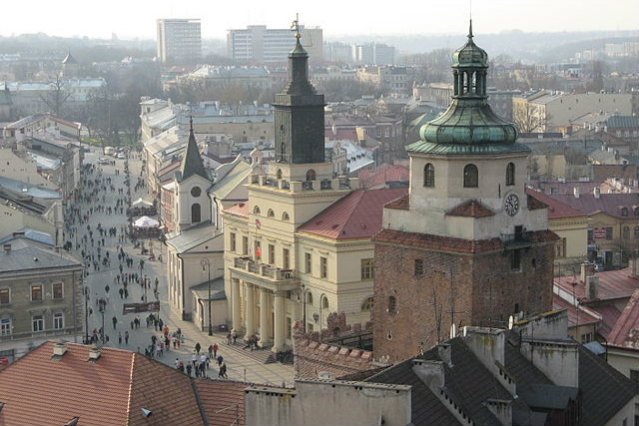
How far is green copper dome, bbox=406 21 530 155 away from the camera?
1655 inches

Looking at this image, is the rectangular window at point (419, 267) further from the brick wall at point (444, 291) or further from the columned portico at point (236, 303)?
the columned portico at point (236, 303)

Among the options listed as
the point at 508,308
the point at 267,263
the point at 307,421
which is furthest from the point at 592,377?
the point at 267,263

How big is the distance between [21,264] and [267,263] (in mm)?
12331

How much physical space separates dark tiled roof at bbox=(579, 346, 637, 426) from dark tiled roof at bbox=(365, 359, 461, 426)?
16.8ft

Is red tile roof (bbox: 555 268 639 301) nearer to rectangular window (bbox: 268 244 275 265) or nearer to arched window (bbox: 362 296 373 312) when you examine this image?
arched window (bbox: 362 296 373 312)

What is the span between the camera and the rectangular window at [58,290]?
65.7m

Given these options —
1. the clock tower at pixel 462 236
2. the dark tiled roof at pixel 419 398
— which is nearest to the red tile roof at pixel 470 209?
the clock tower at pixel 462 236

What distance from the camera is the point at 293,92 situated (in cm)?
7019

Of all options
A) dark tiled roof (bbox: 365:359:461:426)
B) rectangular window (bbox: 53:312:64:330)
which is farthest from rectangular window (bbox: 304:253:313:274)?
dark tiled roof (bbox: 365:359:461:426)

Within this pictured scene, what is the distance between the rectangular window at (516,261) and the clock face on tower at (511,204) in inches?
47.0

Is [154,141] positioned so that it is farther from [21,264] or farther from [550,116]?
[21,264]

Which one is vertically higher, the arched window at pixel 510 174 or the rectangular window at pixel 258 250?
the arched window at pixel 510 174

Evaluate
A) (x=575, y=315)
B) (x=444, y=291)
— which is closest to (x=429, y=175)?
(x=444, y=291)

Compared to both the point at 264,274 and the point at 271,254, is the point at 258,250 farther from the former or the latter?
the point at 264,274
